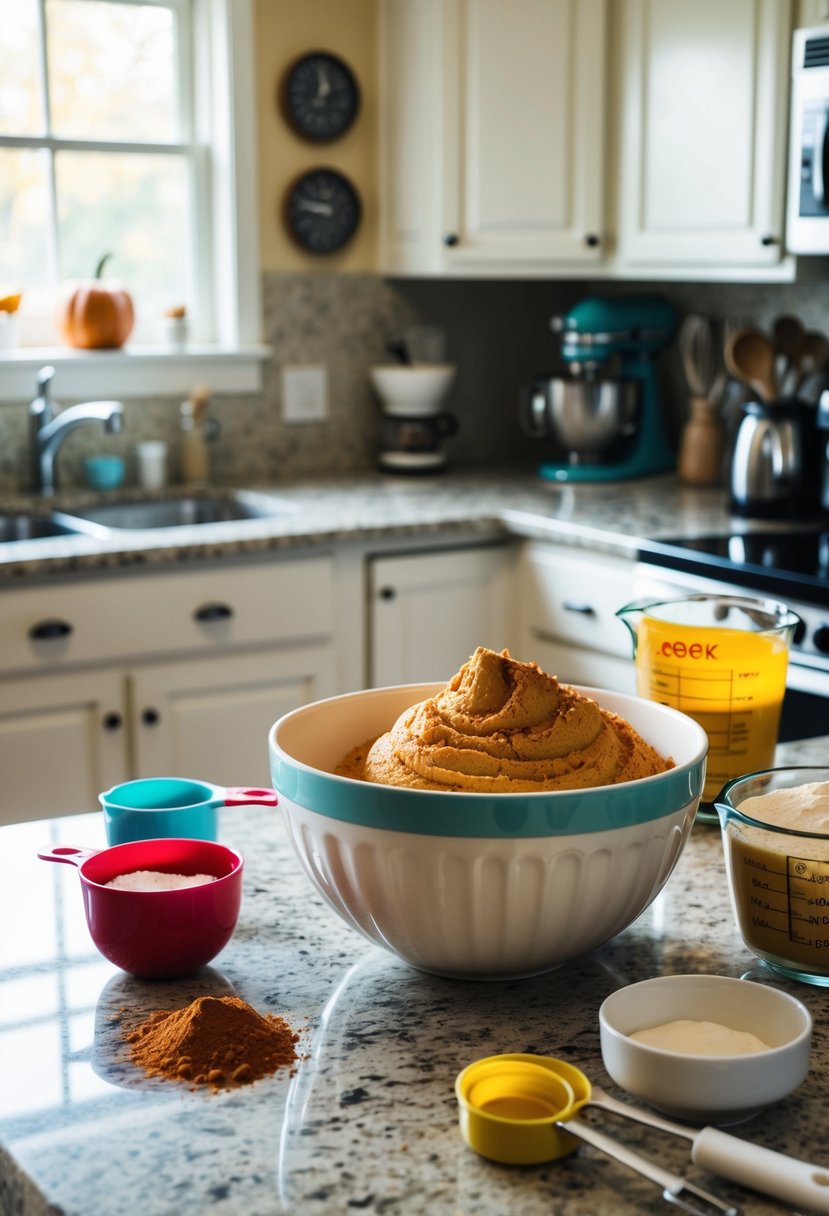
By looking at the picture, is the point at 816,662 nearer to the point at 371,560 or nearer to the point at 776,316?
the point at 371,560

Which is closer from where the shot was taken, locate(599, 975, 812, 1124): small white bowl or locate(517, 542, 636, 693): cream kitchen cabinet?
locate(599, 975, 812, 1124): small white bowl

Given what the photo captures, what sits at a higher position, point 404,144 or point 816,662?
point 404,144

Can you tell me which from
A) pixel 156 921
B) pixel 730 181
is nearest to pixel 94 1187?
pixel 156 921

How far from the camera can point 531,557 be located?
9.98ft

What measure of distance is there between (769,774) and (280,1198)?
0.51 metres

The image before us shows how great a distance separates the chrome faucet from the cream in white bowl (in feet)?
7.38

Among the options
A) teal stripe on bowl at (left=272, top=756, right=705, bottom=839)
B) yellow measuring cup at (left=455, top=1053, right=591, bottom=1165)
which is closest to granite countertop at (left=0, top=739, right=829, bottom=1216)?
yellow measuring cup at (left=455, top=1053, right=591, bottom=1165)

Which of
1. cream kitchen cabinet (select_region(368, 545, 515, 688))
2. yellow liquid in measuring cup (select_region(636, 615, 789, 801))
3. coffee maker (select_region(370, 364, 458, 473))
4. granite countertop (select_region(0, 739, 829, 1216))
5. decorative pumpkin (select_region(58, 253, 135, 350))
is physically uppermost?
decorative pumpkin (select_region(58, 253, 135, 350))

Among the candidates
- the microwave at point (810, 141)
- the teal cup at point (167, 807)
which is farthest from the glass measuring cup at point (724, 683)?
the microwave at point (810, 141)

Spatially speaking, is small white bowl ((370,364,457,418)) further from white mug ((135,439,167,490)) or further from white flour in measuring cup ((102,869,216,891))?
white flour in measuring cup ((102,869,216,891))

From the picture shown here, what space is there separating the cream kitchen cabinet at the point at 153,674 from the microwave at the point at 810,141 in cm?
110

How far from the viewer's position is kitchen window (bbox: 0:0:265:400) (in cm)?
324

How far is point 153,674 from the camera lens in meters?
2.72

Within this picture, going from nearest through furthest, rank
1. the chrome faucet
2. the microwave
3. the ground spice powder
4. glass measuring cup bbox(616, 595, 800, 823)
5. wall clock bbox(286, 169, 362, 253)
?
the ground spice powder < glass measuring cup bbox(616, 595, 800, 823) < the microwave < the chrome faucet < wall clock bbox(286, 169, 362, 253)
